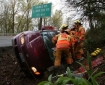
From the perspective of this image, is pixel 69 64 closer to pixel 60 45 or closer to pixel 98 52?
pixel 60 45

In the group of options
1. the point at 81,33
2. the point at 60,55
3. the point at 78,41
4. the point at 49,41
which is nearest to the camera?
the point at 60,55

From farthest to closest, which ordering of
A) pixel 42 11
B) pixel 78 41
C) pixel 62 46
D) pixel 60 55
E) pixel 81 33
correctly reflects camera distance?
pixel 42 11 < pixel 81 33 < pixel 78 41 < pixel 60 55 < pixel 62 46

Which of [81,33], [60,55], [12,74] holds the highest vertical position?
[81,33]

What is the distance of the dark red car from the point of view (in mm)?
7652

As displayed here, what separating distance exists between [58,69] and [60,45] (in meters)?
0.68

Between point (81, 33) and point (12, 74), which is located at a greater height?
point (81, 33)

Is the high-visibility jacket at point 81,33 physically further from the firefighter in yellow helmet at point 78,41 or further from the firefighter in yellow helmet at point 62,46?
the firefighter in yellow helmet at point 62,46

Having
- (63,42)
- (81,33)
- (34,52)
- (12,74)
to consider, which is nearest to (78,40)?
(81,33)

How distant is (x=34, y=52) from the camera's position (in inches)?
301

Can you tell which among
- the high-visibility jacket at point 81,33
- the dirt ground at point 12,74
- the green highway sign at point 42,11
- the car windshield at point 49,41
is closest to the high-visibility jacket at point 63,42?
the car windshield at point 49,41

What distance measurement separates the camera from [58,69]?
7.58 metres

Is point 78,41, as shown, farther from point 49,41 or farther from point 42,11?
point 42,11

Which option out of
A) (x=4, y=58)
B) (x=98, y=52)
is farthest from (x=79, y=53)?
(x=4, y=58)

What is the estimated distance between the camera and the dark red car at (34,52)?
7652 mm
